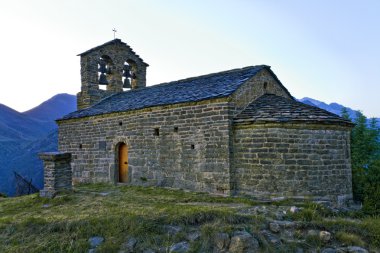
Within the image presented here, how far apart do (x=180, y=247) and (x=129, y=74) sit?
12461 millimetres

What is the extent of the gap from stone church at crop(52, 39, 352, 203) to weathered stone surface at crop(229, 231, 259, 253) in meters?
3.14

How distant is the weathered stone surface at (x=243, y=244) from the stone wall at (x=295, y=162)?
3.14 metres

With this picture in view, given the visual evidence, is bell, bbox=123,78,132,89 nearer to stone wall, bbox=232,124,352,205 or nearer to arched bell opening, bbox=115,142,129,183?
arched bell opening, bbox=115,142,129,183

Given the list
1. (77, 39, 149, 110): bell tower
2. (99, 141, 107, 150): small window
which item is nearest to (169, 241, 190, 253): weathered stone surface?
(99, 141, 107, 150): small window

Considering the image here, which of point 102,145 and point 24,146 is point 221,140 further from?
point 24,146

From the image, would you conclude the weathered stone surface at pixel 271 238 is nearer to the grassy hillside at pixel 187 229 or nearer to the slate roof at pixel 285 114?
the grassy hillside at pixel 187 229

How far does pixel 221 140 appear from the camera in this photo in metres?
8.91

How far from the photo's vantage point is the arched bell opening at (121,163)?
39.6ft

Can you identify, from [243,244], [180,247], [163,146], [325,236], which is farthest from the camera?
[163,146]

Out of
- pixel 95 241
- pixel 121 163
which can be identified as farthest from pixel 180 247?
pixel 121 163

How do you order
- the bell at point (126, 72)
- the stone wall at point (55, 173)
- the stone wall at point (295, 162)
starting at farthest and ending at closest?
the bell at point (126, 72) < the stone wall at point (55, 173) < the stone wall at point (295, 162)

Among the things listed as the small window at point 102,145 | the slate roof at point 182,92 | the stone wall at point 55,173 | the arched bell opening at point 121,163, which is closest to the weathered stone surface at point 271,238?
the slate roof at point 182,92

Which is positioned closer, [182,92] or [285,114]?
[285,114]

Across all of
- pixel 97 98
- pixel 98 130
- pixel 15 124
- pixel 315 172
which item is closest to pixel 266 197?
pixel 315 172
